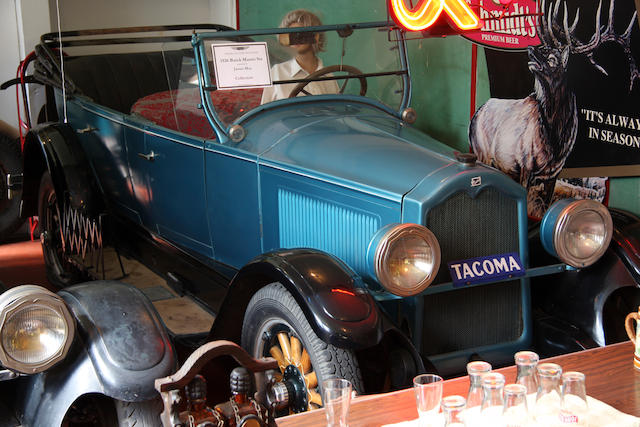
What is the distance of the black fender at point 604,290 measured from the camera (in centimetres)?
275

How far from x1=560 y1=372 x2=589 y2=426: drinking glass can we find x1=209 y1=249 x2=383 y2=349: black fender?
77cm

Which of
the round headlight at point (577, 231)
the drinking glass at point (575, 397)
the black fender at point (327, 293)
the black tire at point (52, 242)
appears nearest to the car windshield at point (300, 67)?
the black fender at point (327, 293)

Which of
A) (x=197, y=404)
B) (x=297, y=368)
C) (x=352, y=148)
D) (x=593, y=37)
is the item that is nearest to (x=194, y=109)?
(x=352, y=148)

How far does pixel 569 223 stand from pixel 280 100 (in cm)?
137

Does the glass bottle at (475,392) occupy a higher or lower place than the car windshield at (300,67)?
lower

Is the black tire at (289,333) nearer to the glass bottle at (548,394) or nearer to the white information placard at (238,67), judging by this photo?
the glass bottle at (548,394)

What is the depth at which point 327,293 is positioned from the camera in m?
2.20

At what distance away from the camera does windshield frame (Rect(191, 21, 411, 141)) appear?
3.10 meters

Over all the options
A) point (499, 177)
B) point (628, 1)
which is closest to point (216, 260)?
point (499, 177)

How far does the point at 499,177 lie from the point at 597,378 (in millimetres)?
922

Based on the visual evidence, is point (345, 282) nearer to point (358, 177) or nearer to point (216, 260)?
point (358, 177)

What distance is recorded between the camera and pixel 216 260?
134 inches

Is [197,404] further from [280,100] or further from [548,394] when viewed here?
[280,100]

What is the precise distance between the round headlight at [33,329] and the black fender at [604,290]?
1.93 metres
